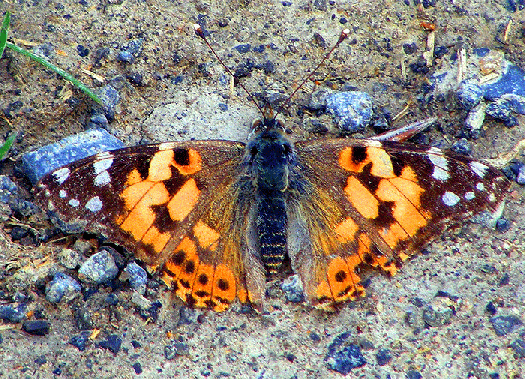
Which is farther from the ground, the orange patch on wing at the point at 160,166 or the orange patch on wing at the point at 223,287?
the orange patch on wing at the point at 160,166

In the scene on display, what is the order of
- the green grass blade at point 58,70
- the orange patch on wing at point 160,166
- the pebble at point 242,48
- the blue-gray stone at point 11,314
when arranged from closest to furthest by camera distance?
1. the blue-gray stone at point 11,314
2. the orange patch on wing at point 160,166
3. the green grass blade at point 58,70
4. the pebble at point 242,48

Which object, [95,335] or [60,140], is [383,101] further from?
[95,335]

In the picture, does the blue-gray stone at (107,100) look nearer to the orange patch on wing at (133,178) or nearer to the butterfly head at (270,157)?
the orange patch on wing at (133,178)

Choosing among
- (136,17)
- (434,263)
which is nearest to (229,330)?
(434,263)

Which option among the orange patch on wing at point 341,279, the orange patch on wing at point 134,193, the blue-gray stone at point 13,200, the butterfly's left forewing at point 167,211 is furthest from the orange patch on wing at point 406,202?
the blue-gray stone at point 13,200

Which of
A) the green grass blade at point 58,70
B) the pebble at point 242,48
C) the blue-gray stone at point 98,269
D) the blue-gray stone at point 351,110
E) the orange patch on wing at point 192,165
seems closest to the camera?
the blue-gray stone at point 98,269

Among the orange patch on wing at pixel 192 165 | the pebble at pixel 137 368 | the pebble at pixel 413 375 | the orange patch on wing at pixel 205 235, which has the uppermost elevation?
the orange patch on wing at pixel 192 165
